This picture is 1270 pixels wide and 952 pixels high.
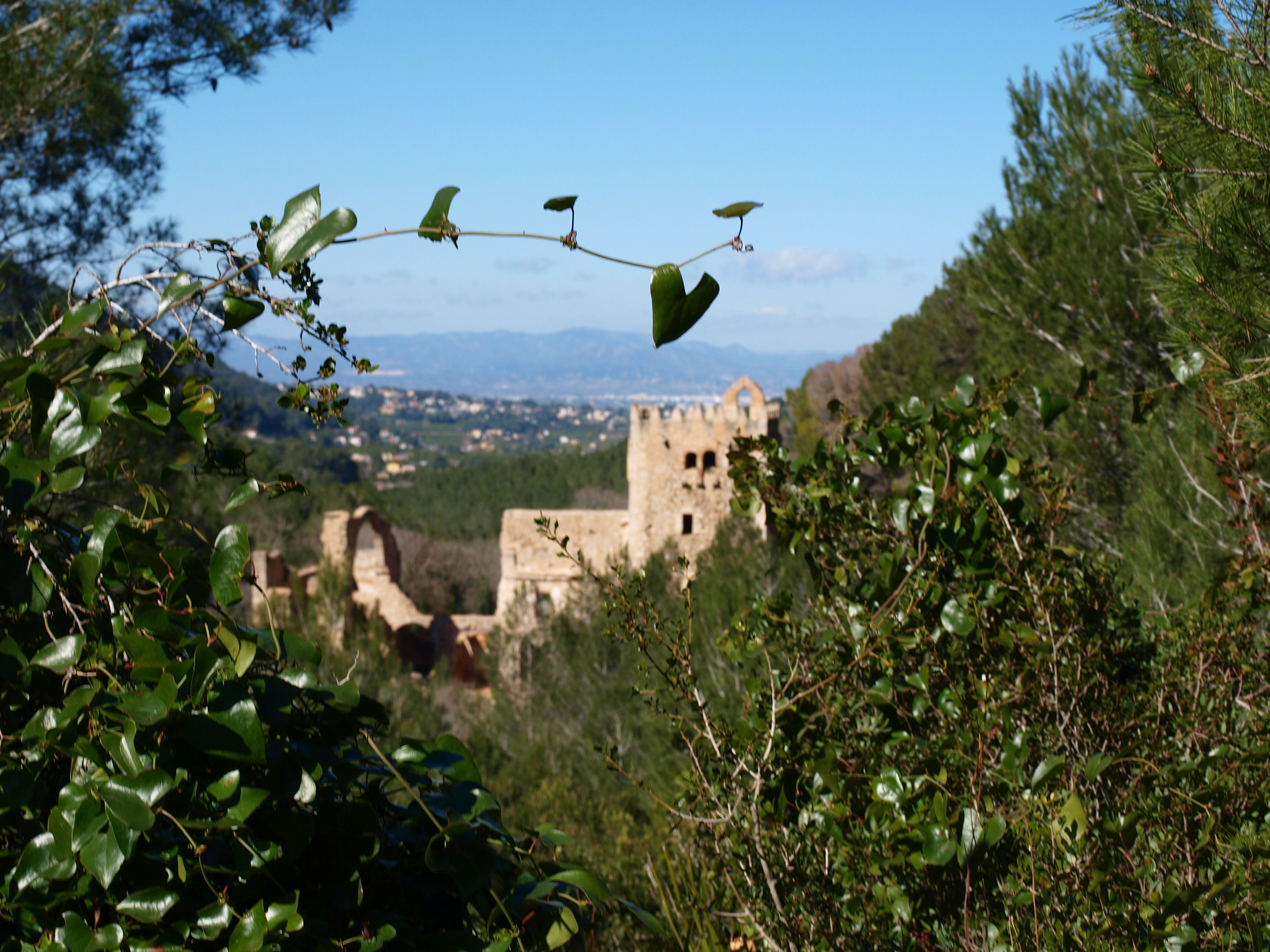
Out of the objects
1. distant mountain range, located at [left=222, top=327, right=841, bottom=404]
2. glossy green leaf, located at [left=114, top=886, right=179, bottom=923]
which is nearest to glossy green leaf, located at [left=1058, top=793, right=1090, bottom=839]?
glossy green leaf, located at [left=114, top=886, right=179, bottom=923]

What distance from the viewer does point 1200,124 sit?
6.48 feet

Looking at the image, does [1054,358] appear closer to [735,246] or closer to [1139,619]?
[1139,619]

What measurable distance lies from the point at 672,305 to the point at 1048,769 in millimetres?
957

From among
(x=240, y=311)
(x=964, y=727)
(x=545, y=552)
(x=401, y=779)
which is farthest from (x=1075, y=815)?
(x=545, y=552)

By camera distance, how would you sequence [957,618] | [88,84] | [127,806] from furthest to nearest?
[88,84], [957,618], [127,806]

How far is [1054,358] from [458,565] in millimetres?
20945

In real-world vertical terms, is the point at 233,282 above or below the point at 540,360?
below

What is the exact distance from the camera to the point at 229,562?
1026mm

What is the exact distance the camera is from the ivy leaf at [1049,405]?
202 cm

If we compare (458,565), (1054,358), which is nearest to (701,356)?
(458,565)

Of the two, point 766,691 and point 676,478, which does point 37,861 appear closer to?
point 766,691

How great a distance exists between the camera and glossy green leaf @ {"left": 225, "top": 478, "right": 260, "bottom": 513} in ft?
3.50

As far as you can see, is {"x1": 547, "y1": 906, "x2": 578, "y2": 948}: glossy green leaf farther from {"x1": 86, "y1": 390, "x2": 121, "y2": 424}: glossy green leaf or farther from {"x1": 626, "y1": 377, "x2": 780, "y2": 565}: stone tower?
{"x1": 626, "y1": 377, "x2": 780, "y2": 565}: stone tower

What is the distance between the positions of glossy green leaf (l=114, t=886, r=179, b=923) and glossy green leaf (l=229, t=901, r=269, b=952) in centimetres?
7
